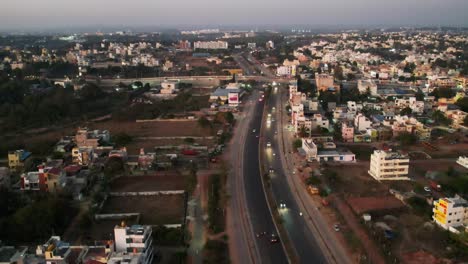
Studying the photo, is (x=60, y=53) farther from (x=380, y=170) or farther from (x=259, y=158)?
(x=380, y=170)

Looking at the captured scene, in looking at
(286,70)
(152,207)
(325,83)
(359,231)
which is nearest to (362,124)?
(359,231)

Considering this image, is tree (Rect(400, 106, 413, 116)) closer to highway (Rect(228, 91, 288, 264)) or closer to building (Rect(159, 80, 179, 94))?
highway (Rect(228, 91, 288, 264))

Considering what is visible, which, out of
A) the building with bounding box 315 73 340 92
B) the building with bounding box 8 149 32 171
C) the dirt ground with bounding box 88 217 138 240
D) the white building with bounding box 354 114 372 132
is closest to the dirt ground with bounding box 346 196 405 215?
the dirt ground with bounding box 88 217 138 240

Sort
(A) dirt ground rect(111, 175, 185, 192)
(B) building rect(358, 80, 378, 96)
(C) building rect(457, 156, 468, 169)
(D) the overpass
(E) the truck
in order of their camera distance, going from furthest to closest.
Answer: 1. (D) the overpass
2. (B) building rect(358, 80, 378, 96)
3. (C) building rect(457, 156, 468, 169)
4. (A) dirt ground rect(111, 175, 185, 192)
5. (E) the truck

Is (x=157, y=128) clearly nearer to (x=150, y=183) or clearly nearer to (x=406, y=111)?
(x=150, y=183)

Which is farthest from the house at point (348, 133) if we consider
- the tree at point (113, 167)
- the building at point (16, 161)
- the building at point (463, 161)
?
the building at point (16, 161)

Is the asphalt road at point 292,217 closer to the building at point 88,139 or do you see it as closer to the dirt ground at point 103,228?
the dirt ground at point 103,228

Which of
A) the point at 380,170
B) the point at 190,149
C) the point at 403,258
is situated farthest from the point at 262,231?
the point at 190,149
